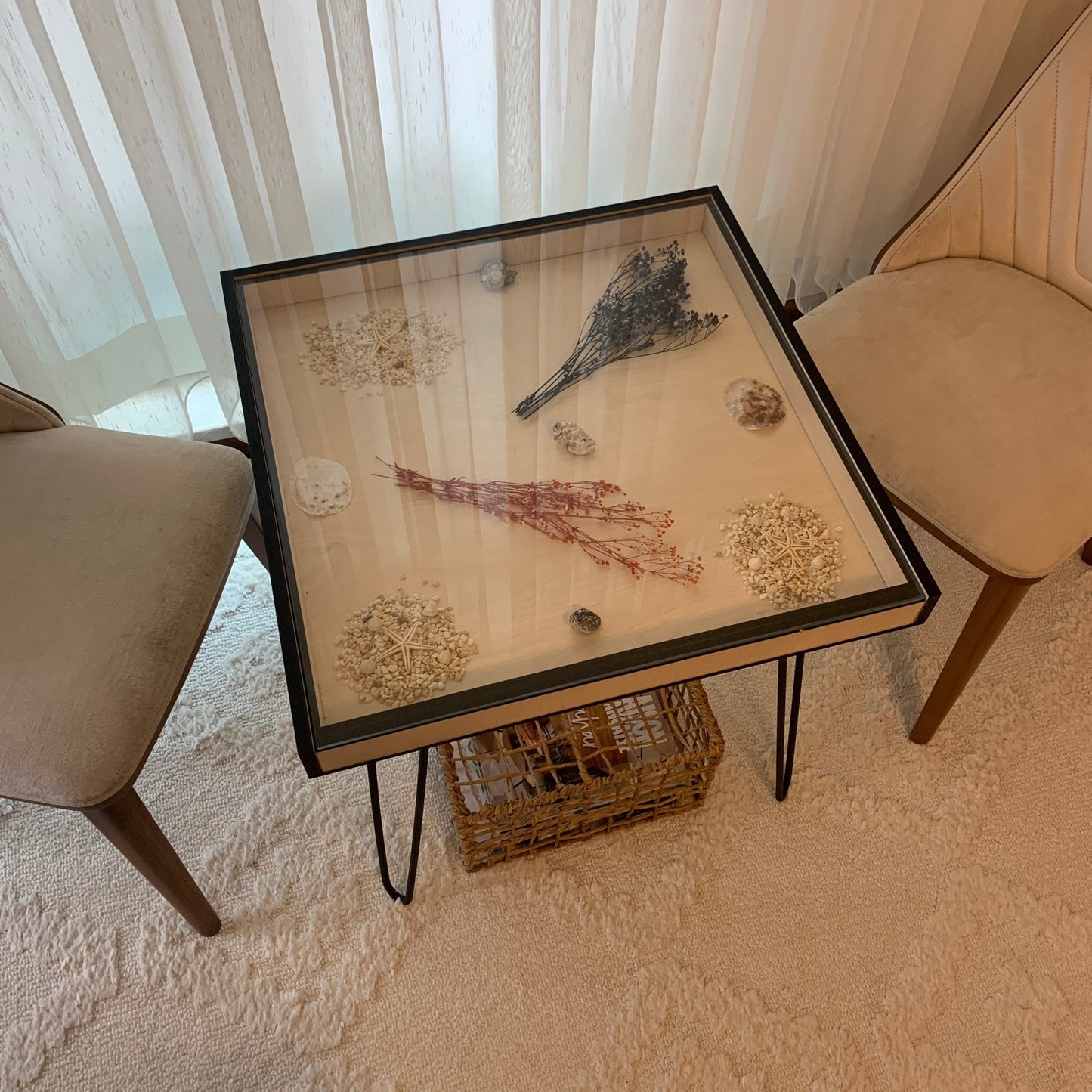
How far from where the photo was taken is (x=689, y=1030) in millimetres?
1205

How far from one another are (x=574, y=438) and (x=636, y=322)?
19 cm

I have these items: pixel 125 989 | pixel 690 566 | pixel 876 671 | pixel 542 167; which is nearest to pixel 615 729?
pixel 690 566

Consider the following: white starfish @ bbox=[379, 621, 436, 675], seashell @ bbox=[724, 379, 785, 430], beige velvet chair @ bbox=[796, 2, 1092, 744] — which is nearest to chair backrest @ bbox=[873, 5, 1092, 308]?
beige velvet chair @ bbox=[796, 2, 1092, 744]

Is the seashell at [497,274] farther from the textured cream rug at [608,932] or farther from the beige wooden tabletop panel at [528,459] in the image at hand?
the textured cream rug at [608,932]

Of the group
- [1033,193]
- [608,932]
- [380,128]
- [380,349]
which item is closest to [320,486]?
[380,349]

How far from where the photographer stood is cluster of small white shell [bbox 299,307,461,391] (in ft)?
3.57

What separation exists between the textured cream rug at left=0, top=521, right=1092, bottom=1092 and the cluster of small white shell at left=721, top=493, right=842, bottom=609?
1.77ft

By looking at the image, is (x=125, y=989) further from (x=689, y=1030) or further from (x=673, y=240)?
(x=673, y=240)

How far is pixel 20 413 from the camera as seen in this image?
1.14m

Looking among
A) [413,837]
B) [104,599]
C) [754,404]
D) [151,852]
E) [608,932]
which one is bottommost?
[608,932]

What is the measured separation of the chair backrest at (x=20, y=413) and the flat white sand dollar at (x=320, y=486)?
1.23 feet

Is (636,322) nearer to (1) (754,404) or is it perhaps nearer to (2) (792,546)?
(1) (754,404)

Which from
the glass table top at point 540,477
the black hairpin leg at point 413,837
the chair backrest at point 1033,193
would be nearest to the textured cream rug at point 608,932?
the black hairpin leg at point 413,837

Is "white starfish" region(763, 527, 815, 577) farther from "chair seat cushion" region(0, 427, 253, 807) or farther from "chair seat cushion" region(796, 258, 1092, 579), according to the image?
"chair seat cushion" region(0, 427, 253, 807)
